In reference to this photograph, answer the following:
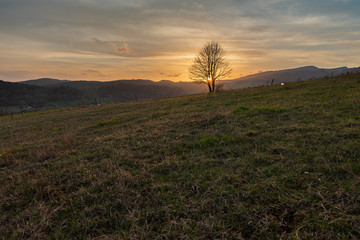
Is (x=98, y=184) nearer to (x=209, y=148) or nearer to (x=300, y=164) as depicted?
(x=209, y=148)

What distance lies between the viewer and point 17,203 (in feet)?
12.9

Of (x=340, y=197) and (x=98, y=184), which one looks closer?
(x=340, y=197)

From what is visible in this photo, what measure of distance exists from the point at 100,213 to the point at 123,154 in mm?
2533

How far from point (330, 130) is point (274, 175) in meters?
3.34

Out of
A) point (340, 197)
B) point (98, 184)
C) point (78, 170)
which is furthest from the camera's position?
point (78, 170)

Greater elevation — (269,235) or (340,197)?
(340,197)

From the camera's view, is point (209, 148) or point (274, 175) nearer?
point (274, 175)

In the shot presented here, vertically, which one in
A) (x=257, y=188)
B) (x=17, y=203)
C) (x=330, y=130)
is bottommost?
(x=17, y=203)

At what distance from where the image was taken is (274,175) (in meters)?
3.86

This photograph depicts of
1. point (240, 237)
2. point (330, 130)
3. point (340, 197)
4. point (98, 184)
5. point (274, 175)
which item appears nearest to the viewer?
point (240, 237)

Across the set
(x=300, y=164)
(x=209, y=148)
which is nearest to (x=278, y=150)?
(x=300, y=164)

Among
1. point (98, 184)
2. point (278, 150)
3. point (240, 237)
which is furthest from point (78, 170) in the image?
point (278, 150)

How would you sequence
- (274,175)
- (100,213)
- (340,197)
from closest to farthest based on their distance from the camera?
(340,197), (100,213), (274,175)

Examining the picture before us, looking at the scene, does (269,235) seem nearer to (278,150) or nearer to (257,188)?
(257,188)
